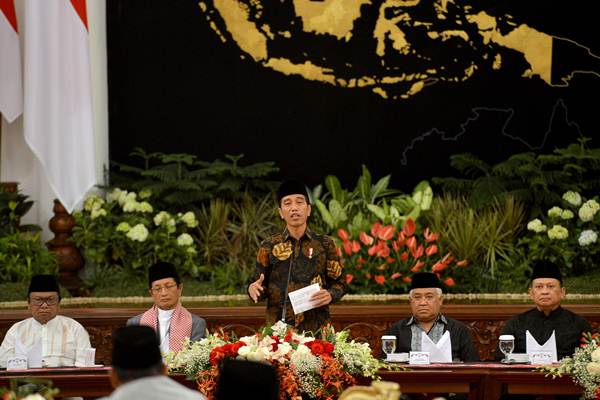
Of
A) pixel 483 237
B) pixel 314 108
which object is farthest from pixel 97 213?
pixel 483 237

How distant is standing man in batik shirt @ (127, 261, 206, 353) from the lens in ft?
22.0

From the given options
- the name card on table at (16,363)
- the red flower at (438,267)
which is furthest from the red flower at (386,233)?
the name card on table at (16,363)

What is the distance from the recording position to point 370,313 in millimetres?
8008

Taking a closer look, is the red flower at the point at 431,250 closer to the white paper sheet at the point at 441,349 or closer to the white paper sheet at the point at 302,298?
the white paper sheet at the point at 441,349

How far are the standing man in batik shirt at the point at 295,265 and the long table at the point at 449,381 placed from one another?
92 centimetres

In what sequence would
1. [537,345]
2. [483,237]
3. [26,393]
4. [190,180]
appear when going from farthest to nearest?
1. [190,180]
2. [483,237]
3. [537,345]
4. [26,393]

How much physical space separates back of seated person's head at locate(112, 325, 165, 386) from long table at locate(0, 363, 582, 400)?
2.27m

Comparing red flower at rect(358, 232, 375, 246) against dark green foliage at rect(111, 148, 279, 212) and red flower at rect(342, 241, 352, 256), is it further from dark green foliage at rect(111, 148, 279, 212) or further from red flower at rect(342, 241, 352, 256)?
dark green foliage at rect(111, 148, 279, 212)

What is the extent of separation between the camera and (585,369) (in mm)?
5328

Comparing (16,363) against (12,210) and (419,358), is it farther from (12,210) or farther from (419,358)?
(12,210)

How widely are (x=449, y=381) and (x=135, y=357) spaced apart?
2.63 metres

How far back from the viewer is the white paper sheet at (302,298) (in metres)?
6.04

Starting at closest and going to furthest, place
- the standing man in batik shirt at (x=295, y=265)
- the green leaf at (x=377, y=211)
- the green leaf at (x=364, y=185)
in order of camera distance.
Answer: the standing man in batik shirt at (x=295, y=265), the green leaf at (x=377, y=211), the green leaf at (x=364, y=185)

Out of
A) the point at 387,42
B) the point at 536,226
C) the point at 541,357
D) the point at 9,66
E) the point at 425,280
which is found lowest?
the point at 541,357
